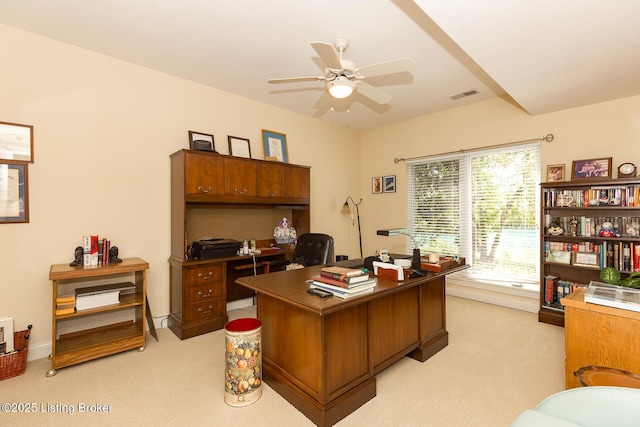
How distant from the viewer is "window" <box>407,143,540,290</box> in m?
3.84

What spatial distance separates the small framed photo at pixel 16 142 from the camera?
2477 mm

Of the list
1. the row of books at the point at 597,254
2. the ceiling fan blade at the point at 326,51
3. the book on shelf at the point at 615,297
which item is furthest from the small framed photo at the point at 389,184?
the book on shelf at the point at 615,297

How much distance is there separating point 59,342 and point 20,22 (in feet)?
8.88

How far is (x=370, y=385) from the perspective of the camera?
6.63 feet

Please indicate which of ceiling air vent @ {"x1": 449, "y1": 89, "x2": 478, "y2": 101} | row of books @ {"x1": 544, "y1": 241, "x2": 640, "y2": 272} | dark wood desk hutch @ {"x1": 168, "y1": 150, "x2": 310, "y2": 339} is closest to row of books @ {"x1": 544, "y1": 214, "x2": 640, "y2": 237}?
row of books @ {"x1": 544, "y1": 241, "x2": 640, "y2": 272}

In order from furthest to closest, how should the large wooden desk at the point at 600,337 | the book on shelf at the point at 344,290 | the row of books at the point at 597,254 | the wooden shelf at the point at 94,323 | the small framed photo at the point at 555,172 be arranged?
the small framed photo at the point at 555,172, the row of books at the point at 597,254, the wooden shelf at the point at 94,323, the book on shelf at the point at 344,290, the large wooden desk at the point at 600,337

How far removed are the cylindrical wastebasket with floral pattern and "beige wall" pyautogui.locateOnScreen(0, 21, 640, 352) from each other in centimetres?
178

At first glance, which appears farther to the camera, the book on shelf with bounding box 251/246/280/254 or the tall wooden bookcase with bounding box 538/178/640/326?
the book on shelf with bounding box 251/246/280/254

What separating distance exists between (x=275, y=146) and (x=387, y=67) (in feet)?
7.55

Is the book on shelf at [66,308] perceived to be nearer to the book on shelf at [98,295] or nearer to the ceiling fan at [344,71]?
the book on shelf at [98,295]

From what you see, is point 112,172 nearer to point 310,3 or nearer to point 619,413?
point 310,3

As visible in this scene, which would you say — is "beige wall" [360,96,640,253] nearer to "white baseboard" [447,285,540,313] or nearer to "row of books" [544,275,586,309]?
"white baseboard" [447,285,540,313]

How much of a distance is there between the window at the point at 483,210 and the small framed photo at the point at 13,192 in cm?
471

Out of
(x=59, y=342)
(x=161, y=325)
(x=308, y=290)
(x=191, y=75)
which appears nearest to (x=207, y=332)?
(x=161, y=325)
